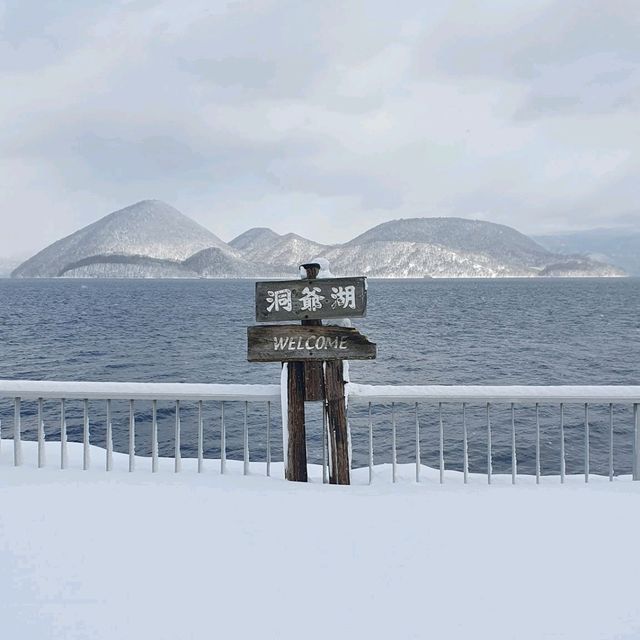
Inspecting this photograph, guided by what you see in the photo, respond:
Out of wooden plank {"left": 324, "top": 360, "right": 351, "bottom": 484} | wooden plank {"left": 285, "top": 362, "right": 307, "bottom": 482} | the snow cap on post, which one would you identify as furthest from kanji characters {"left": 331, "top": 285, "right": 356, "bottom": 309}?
wooden plank {"left": 285, "top": 362, "right": 307, "bottom": 482}

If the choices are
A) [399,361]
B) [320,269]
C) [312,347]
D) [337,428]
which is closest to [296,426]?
[337,428]

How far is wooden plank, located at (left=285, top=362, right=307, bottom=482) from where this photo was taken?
5.11 metres

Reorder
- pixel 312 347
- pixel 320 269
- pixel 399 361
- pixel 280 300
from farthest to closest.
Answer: pixel 399 361 → pixel 320 269 → pixel 280 300 → pixel 312 347

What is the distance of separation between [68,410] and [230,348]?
19905mm

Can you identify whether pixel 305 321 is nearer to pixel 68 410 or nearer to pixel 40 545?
pixel 40 545

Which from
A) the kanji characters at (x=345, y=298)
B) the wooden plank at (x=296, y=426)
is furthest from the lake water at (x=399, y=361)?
the kanji characters at (x=345, y=298)

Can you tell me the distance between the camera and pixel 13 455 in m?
5.73

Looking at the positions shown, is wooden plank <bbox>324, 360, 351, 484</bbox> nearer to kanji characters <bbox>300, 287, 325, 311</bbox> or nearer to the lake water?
kanji characters <bbox>300, 287, 325, 311</bbox>

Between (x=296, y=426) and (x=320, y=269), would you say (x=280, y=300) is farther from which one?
(x=296, y=426)

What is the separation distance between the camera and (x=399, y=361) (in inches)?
1438

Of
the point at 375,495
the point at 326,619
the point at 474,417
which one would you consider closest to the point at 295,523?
the point at 375,495

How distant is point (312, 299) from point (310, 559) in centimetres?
234

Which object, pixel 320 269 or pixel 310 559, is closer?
pixel 310 559

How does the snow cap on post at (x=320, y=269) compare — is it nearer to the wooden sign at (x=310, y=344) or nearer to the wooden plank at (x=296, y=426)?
the wooden sign at (x=310, y=344)
